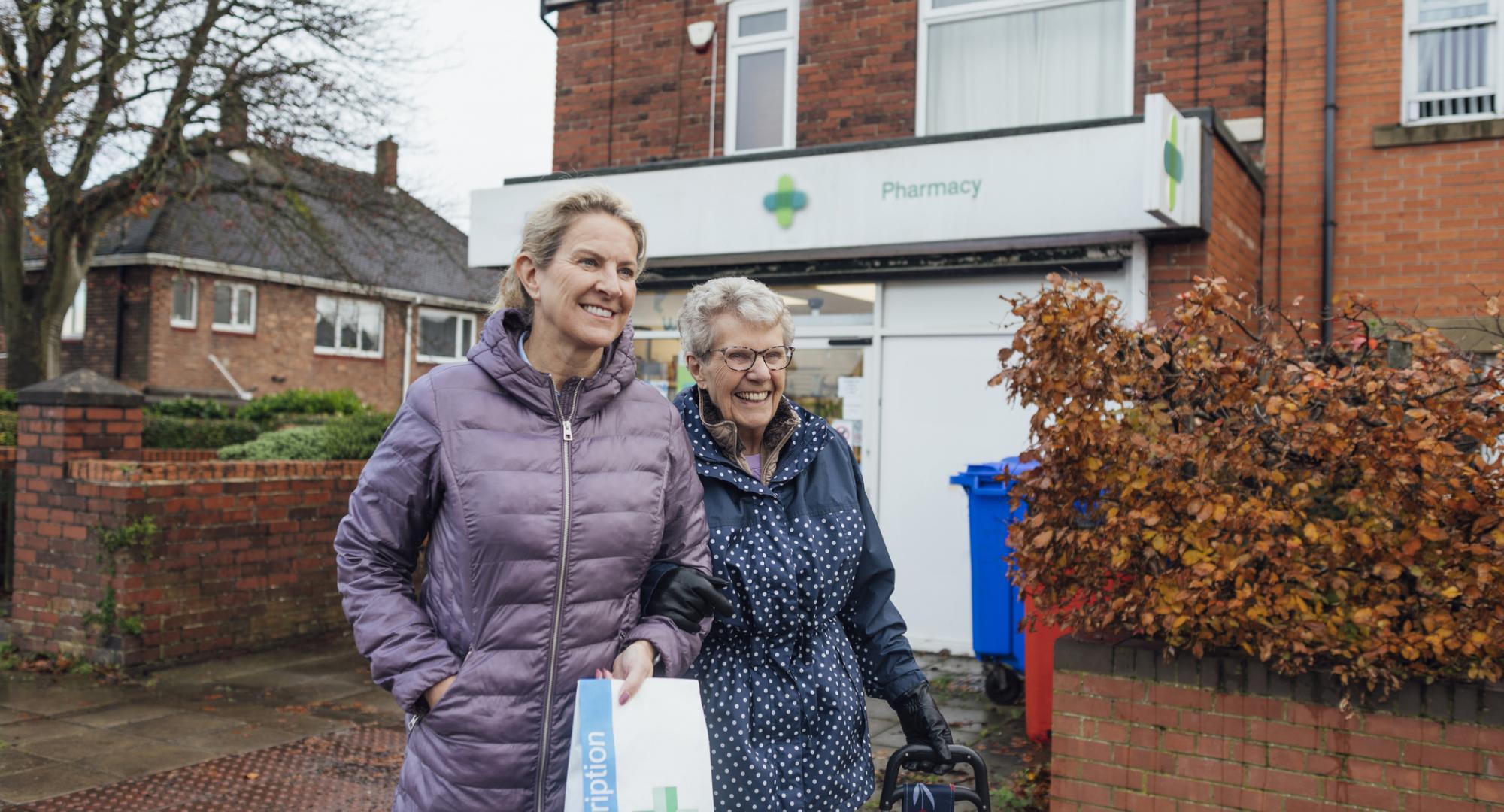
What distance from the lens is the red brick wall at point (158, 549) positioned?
23.6ft

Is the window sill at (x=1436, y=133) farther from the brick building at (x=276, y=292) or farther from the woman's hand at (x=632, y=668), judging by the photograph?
the brick building at (x=276, y=292)

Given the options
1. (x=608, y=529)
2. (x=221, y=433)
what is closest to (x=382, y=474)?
(x=608, y=529)

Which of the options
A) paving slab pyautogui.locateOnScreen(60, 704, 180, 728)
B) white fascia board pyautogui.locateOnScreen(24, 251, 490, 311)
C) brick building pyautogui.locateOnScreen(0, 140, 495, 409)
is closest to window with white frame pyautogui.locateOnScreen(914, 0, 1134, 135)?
paving slab pyautogui.locateOnScreen(60, 704, 180, 728)

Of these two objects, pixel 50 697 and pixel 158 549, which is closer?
pixel 50 697

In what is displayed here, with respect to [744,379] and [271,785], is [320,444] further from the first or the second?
[744,379]

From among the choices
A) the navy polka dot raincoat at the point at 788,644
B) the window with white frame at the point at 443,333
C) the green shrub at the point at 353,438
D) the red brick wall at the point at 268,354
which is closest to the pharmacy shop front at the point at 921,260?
the green shrub at the point at 353,438

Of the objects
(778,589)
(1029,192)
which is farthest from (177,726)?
(1029,192)

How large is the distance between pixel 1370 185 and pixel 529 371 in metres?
7.98

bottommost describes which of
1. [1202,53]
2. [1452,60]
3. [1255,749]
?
[1255,749]

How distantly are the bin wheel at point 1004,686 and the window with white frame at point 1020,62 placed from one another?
14.2ft

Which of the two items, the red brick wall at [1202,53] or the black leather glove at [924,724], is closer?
the black leather glove at [924,724]

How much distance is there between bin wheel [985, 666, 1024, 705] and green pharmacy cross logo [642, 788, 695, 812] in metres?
4.80

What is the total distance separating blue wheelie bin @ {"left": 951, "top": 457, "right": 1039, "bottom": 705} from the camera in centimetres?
649

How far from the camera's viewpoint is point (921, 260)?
8648mm
